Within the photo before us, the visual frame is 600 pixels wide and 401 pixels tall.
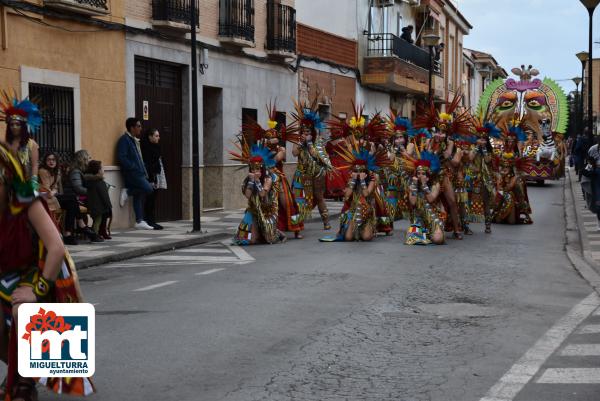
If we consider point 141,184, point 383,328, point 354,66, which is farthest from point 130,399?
point 354,66

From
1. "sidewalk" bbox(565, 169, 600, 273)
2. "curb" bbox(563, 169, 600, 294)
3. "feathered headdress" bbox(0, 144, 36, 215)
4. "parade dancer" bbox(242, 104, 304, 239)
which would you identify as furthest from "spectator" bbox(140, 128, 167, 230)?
"feathered headdress" bbox(0, 144, 36, 215)

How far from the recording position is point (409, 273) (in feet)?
34.4

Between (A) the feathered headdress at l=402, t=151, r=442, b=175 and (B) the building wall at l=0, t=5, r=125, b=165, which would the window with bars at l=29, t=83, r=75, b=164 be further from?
(A) the feathered headdress at l=402, t=151, r=442, b=175

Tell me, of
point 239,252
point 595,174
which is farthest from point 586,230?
point 239,252

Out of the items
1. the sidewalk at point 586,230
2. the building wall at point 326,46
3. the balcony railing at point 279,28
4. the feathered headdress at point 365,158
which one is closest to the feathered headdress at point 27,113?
the feathered headdress at point 365,158

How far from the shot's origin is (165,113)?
18.8m

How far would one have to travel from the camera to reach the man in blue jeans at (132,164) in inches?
649

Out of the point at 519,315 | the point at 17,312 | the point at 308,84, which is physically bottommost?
the point at 519,315

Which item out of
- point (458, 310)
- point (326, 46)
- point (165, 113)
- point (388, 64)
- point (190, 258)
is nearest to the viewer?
point (458, 310)

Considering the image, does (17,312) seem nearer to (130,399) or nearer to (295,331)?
(130,399)

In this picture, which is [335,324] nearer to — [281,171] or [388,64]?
[281,171]

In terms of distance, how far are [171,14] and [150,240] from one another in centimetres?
572

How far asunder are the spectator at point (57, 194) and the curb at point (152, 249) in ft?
4.08

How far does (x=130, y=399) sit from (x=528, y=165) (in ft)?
43.8
